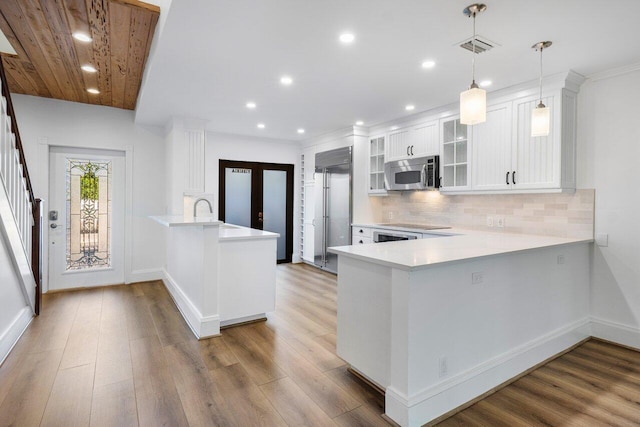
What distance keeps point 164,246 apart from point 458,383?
15.6ft

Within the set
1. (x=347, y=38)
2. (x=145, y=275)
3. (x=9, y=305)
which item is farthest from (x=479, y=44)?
(x=145, y=275)

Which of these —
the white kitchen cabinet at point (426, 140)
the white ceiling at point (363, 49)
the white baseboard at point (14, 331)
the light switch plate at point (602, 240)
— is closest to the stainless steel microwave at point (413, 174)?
the white kitchen cabinet at point (426, 140)

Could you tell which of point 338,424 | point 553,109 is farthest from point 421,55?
point 338,424

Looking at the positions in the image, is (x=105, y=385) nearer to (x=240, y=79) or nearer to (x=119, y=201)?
(x=240, y=79)

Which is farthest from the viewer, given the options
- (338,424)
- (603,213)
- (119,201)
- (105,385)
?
(119,201)

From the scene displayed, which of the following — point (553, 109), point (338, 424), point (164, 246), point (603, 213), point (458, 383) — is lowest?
point (338, 424)

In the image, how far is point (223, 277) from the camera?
327cm

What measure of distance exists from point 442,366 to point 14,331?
3.53m

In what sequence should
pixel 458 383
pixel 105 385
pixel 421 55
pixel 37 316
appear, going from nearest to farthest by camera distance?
pixel 458 383, pixel 105 385, pixel 421 55, pixel 37 316

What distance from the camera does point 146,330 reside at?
10.7 feet

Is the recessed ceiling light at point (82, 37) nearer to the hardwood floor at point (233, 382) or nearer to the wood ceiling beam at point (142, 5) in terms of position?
the wood ceiling beam at point (142, 5)

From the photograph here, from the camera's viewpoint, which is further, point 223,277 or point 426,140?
point 426,140

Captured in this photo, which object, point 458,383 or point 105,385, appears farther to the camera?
point 105,385

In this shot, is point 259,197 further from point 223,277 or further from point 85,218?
point 223,277
